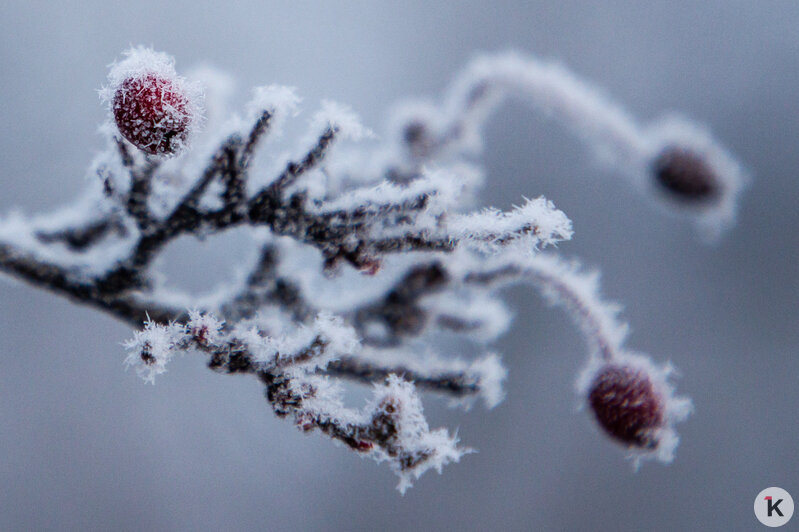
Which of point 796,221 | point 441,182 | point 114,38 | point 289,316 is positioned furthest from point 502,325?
point 796,221

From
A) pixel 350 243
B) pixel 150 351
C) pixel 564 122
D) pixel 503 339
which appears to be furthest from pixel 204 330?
pixel 503 339

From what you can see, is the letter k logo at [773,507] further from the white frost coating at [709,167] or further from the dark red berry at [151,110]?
the dark red berry at [151,110]

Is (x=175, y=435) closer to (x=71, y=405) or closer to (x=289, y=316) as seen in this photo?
(x=71, y=405)

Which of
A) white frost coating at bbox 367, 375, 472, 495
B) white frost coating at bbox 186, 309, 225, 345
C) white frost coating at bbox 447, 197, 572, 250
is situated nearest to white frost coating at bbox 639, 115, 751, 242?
white frost coating at bbox 447, 197, 572, 250

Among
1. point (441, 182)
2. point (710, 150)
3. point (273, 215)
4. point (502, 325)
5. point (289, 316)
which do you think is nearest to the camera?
point (441, 182)

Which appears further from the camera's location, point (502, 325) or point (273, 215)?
point (502, 325)

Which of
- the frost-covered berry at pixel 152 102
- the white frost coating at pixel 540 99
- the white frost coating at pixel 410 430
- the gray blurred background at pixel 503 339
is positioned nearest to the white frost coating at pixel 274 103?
the frost-covered berry at pixel 152 102

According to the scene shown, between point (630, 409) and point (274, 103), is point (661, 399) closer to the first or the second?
point (630, 409)
